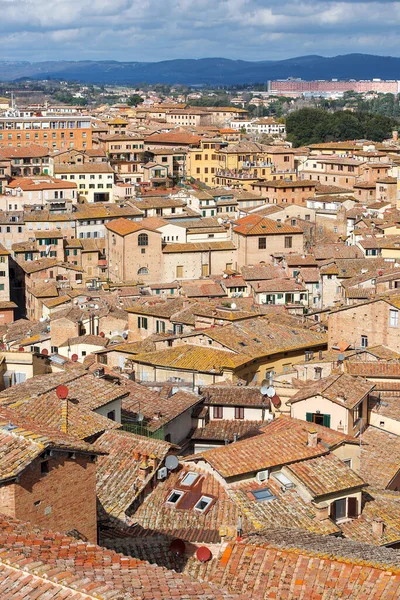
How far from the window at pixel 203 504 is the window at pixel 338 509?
78.5 inches

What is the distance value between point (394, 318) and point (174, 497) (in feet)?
48.2

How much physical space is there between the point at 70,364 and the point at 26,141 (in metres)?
65.3

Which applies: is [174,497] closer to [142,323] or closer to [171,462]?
[171,462]

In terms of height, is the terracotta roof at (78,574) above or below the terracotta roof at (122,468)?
above

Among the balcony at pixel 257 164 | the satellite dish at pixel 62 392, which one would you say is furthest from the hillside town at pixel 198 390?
the balcony at pixel 257 164

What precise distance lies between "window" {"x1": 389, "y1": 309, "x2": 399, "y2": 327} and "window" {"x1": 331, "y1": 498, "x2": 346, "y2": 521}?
1308 centimetres

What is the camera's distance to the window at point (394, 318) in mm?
28325

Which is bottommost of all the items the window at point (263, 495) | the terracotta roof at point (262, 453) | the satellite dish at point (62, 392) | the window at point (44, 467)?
the window at point (263, 495)

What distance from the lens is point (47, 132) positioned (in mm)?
88500

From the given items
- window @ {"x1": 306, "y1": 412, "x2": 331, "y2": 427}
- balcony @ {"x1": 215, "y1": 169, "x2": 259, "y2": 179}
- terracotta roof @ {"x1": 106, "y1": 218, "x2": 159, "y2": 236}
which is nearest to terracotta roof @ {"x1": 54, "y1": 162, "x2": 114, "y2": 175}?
balcony @ {"x1": 215, "y1": 169, "x2": 259, "y2": 179}

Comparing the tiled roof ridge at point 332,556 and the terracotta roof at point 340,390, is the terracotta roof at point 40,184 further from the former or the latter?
the tiled roof ridge at point 332,556

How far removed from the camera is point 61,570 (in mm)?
8031

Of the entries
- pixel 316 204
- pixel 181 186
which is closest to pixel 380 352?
pixel 316 204

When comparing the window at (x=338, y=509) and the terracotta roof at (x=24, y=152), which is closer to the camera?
the window at (x=338, y=509)
